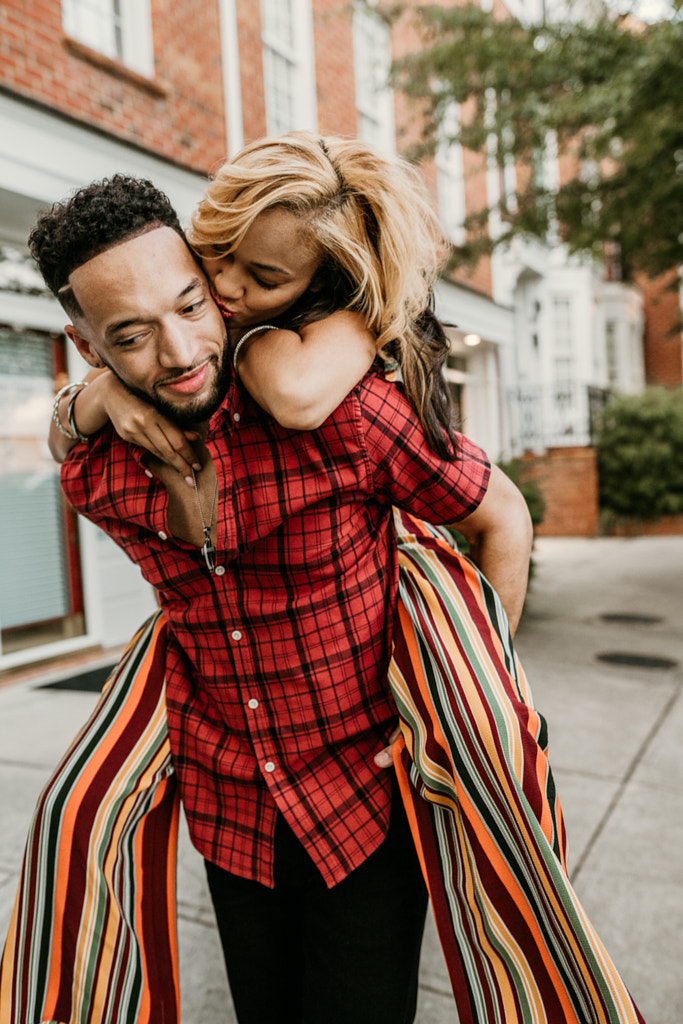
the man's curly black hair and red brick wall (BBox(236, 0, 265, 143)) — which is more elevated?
red brick wall (BBox(236, 0, 265, 143))

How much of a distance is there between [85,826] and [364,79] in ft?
33.1

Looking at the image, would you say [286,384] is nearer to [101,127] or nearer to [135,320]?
[135,320]

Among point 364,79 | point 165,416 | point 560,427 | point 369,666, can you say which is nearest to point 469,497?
point 369,666

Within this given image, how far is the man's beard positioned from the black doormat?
456cm

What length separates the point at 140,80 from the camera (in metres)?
6.04

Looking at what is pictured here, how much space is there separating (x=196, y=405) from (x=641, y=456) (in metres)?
13.1

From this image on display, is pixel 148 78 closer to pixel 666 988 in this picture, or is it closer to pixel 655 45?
pixel 655 45

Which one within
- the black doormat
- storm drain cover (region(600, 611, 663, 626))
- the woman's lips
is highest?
the woman's lips

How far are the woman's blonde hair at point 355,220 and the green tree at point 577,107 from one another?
5.24m

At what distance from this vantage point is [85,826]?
4.82 ft

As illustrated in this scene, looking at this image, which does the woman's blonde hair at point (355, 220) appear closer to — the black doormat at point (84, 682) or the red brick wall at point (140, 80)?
the red brick wall at point (140, 80)

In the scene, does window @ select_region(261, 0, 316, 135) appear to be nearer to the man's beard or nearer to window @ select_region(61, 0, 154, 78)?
window @ select_region(61, 0, 154, 78)

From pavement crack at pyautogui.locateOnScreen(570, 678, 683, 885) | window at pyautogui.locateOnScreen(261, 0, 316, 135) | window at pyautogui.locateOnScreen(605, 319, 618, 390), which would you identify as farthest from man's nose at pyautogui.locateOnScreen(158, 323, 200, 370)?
window at pyautogui.locateOnScreen(605, 319, 618, 390)

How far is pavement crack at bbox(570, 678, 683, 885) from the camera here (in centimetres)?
314
